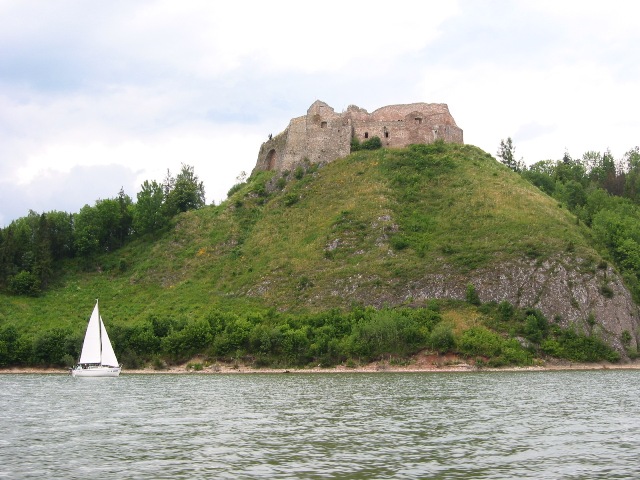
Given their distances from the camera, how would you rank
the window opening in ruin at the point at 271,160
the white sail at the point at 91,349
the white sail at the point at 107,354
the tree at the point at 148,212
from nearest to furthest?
the white sail at the point at 91,349 → the white sail at the point at 107,354 → the tree at the point at 148,212 → the window opening in ruin at the point at 271,160

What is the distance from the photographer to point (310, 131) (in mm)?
126938

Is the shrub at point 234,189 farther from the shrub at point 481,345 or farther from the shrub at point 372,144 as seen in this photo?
the shrub at point 481,345

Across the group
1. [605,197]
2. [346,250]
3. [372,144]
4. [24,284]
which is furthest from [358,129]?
[24,284]

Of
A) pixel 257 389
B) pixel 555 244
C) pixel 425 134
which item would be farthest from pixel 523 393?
pixel 425 134

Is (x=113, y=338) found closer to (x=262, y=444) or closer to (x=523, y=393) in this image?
(x=523, y=393)

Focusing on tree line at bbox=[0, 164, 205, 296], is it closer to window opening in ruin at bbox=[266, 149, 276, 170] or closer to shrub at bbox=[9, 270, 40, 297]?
shrub at bbox=[9, 270, 40, 297]

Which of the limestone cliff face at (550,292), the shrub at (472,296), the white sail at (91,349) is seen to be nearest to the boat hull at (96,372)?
the white sail at (91,349)

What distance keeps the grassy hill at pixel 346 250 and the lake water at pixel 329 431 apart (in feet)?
95.3

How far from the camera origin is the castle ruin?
126 m

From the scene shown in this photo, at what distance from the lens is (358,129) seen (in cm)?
12850

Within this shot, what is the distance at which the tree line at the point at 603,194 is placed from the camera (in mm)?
101562

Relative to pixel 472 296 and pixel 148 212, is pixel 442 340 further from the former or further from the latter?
pixel 148 212

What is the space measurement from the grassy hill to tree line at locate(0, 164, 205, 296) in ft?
9.78

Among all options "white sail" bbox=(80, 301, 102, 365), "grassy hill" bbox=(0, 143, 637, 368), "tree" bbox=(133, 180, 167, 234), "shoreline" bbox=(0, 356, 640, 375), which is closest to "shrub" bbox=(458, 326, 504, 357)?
"shoreline" bbox=(0, 356, 640, 375)
